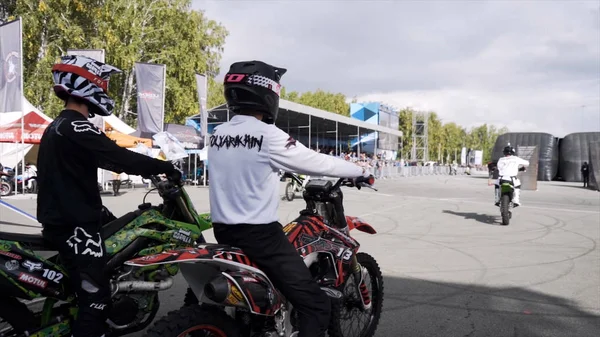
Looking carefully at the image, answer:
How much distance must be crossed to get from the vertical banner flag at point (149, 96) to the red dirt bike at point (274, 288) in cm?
2168

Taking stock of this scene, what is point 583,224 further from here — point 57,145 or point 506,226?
point 57,145

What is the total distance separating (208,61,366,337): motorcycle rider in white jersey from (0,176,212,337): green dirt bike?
872 millimetres

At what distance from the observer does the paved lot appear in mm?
4746

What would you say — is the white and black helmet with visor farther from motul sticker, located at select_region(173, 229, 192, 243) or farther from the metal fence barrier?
the metal fence barrier

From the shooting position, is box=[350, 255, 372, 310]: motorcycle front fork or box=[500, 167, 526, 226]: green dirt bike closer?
box=[350, 255, 372, 310]: motorcycle front fork

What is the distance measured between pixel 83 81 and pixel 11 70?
1577 centimetres

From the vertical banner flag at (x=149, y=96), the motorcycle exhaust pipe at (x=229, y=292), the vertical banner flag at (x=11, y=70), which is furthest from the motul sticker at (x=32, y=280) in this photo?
the vertical banner flag at (x=149, y=96)

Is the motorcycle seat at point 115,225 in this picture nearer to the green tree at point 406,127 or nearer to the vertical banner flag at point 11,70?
the vertical banner flag at point 11,70

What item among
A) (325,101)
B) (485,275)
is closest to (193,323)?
(485,275)

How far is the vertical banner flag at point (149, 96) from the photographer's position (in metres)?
24.4

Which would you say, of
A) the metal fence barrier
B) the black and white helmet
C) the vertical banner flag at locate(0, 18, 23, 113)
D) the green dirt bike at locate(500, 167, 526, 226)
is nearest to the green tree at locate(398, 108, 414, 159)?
the metal fence barrier

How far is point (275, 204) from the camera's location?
296 cm

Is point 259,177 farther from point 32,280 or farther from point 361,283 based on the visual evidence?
point 361,283

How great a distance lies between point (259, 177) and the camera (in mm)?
2859
